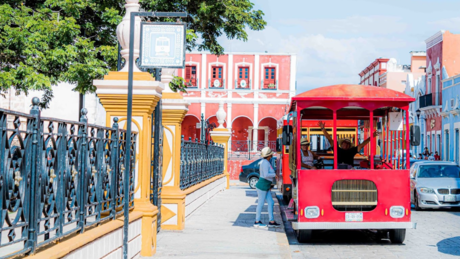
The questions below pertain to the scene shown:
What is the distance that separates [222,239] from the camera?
1069 centimetres

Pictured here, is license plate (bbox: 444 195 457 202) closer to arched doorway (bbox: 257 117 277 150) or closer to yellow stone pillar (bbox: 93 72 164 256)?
yellow stone pillar (bbox: 93 72 164 256)

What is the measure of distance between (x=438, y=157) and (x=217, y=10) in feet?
87.1

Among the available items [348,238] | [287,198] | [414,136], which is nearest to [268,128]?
[287,198]

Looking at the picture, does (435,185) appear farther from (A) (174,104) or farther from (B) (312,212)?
(A) (174,104)

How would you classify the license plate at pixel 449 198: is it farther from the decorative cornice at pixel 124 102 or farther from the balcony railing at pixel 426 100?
the balcony railing at pixel 426 100

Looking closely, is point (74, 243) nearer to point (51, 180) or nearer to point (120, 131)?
point (51, 180)

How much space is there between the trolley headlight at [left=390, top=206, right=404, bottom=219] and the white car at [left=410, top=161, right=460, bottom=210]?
7.63m

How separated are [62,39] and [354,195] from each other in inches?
395

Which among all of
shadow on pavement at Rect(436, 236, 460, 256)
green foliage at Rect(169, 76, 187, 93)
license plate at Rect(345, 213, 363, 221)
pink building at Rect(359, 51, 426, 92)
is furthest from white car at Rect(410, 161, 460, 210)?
pink building at Rect(359, 51, 426, 92)

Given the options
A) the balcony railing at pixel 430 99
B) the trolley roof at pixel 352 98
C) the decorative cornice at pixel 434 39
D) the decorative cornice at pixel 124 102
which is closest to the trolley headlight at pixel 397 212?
the trolley roof at pixel 352 98

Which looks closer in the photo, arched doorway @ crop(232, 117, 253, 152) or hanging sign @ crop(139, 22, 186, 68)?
hanging sign @ crop(139, 22, 186, 68)

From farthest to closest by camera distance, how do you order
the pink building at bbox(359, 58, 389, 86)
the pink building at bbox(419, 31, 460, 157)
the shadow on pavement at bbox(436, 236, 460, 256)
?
the pink building at bbox(359, 58, 389, 86) < the pink building at bbox(419, 31, 460, 157) < the shadow on pavement at bbox(436, 236, 460, 256)

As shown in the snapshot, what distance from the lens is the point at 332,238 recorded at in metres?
12.6

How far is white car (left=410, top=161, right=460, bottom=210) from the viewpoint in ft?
59.6
